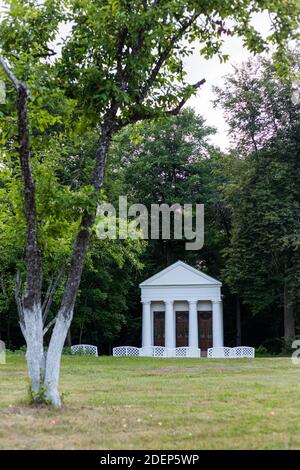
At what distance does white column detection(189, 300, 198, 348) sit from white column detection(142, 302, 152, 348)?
2262 mm

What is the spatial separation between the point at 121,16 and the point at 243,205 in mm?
20711

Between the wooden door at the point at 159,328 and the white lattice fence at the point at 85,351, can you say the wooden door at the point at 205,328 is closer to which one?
the wooden door at the point at 159,328

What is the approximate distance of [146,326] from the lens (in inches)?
1206

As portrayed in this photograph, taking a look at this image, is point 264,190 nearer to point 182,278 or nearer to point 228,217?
point 182,278

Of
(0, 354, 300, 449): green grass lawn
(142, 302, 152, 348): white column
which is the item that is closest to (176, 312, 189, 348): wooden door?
(142, 302, 152, 348): white column

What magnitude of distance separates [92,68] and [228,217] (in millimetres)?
27723

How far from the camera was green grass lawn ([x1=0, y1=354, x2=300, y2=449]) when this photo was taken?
5902 millimetres

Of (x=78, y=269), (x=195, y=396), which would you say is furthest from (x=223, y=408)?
(x=78, y=269)

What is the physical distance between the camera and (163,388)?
11.0m

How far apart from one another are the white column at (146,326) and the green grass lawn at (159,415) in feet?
57.8

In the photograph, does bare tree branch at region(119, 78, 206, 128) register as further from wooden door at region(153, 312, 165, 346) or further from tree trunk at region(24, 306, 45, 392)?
wooden door at region(153, 312, 165, 346)
